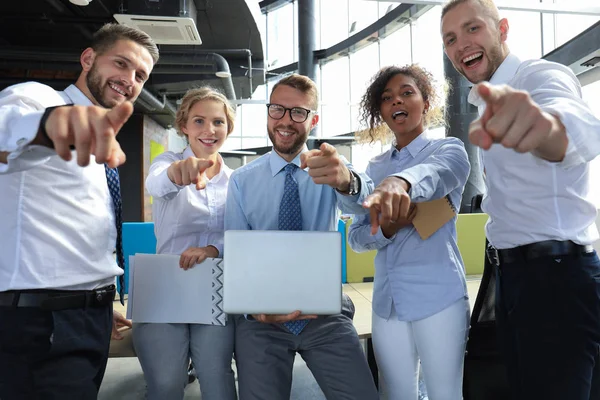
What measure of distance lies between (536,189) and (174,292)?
1193 millimetres

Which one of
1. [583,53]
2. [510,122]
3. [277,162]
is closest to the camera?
[510,122]

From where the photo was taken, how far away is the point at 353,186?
129cm

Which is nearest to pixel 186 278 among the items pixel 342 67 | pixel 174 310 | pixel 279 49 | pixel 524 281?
pixel 174 310

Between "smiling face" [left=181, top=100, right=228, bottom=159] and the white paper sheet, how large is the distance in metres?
0.53

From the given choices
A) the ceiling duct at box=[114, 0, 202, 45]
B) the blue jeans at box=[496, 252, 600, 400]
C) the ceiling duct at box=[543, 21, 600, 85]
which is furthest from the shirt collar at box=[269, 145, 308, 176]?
the ceiling duct at box=[543, 21, 600, 85]

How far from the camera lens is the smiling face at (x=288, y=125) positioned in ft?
5.25

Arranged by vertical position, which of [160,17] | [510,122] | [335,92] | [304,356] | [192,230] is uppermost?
[335,92]

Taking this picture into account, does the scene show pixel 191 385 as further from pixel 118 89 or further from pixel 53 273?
pixel 118 89

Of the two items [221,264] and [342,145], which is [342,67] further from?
[221,264]

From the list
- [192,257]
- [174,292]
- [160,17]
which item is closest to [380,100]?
[192,257]

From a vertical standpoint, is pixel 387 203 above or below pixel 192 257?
above

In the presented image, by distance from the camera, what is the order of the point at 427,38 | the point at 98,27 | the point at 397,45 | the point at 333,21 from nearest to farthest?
the point at 98,27 → the point at 427,38 → the point at 397,45 → the point at 333,21

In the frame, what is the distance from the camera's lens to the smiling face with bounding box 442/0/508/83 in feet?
4.42

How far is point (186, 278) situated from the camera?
1.47m
